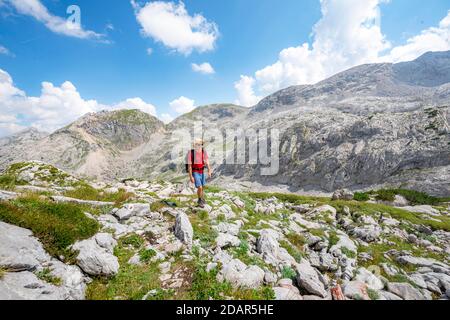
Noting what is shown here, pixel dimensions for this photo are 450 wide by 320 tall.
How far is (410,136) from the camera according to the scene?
116 meters

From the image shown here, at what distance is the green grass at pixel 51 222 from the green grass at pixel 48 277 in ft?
2.55

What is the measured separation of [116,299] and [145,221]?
16.4 feet

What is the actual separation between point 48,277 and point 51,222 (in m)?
2.30

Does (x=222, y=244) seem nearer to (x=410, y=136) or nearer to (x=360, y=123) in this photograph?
(x=410, y=136)

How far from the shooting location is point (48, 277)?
20.4 ft

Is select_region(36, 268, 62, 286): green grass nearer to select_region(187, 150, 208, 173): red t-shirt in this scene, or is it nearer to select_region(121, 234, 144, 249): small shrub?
select_region(121, 234, 144, 249): small shrub

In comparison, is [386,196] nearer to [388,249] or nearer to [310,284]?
[388,249]

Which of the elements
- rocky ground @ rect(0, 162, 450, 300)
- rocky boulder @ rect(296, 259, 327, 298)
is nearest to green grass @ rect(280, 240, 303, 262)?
rocky ground @ rect(0, 162, 450, 300)

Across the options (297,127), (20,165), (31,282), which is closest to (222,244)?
(31,282)

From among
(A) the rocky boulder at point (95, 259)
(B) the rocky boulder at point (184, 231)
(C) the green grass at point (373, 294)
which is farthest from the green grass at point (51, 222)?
(C) the green grass at point (373, 294)

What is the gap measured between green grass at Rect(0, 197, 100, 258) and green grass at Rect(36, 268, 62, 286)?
777 millimetres

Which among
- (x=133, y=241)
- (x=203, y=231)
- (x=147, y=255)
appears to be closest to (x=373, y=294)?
(x=203, y=231)

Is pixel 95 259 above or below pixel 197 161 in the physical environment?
below
